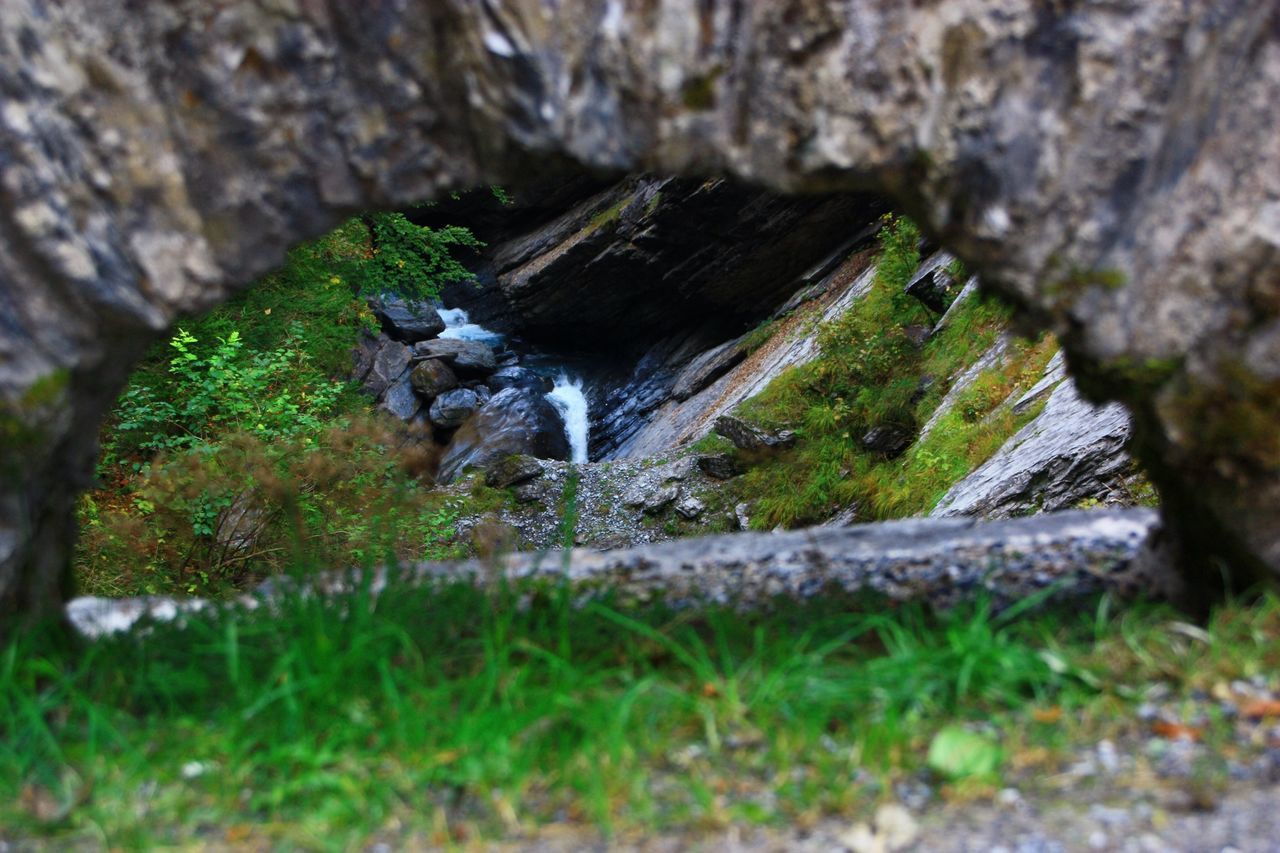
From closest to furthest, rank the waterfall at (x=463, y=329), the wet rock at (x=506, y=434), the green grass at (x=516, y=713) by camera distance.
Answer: the green grass at (x=516, y=713) < the wet rock at (x=506, y=434) < the waterfall at (x=463, y=329)

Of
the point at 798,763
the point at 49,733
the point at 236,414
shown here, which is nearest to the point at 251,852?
the point at 49,733

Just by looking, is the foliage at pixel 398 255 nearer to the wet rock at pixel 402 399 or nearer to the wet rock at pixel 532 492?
the wet rock at pixel 532 492

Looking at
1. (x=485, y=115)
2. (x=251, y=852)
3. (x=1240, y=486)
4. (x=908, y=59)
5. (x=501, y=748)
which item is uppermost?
(x=485, y=115)

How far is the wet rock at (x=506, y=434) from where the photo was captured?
56.2ft

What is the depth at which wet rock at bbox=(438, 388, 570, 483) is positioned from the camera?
17.1 meters

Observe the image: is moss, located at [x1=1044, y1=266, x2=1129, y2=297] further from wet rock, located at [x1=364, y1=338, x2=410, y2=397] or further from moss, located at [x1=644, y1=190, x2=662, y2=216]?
moss, located at [x1=644, y1=190, x2=662, y2=216]

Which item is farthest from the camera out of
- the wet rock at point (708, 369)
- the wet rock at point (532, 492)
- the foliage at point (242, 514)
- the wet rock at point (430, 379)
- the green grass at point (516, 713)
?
the wet rock at point (430, 379)

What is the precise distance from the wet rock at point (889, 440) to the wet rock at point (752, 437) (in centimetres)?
146

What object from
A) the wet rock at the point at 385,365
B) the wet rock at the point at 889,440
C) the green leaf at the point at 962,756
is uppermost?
the wet rock at the point at 385,365

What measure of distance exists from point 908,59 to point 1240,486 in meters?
1.94

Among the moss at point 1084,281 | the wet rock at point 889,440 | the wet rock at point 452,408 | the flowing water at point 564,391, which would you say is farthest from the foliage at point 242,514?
the flowing water at point 564,391

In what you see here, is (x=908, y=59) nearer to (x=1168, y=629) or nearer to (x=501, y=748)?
(x=1168, y=629)

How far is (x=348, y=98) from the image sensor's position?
3625 mm

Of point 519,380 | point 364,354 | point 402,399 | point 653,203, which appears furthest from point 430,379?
point 653,203
